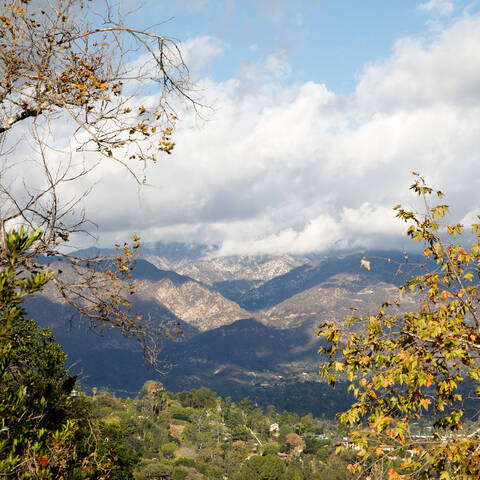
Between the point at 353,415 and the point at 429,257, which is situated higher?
the point at 429,257

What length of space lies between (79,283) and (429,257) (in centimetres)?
750

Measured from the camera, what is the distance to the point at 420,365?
6.96 meters

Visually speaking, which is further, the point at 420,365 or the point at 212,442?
the point at 212,442

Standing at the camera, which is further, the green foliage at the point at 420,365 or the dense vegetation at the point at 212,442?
the dense vegetation at the point at 212,442

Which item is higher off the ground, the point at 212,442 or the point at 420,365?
the point at 420,365

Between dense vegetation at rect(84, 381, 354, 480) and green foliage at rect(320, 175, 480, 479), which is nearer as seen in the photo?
green foliage at rect(320, 175, 480, 479)

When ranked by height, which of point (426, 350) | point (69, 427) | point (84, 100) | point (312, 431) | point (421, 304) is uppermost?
point (84, 100)

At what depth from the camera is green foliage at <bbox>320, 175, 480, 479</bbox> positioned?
237 inches

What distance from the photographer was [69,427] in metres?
8.96

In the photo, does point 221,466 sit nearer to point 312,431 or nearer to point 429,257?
point 312,431

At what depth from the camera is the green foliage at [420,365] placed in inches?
237

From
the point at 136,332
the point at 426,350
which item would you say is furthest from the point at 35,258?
the point at 426,350

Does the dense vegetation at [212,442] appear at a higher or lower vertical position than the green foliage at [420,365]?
lower

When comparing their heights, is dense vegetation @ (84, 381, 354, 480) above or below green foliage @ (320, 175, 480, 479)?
below
